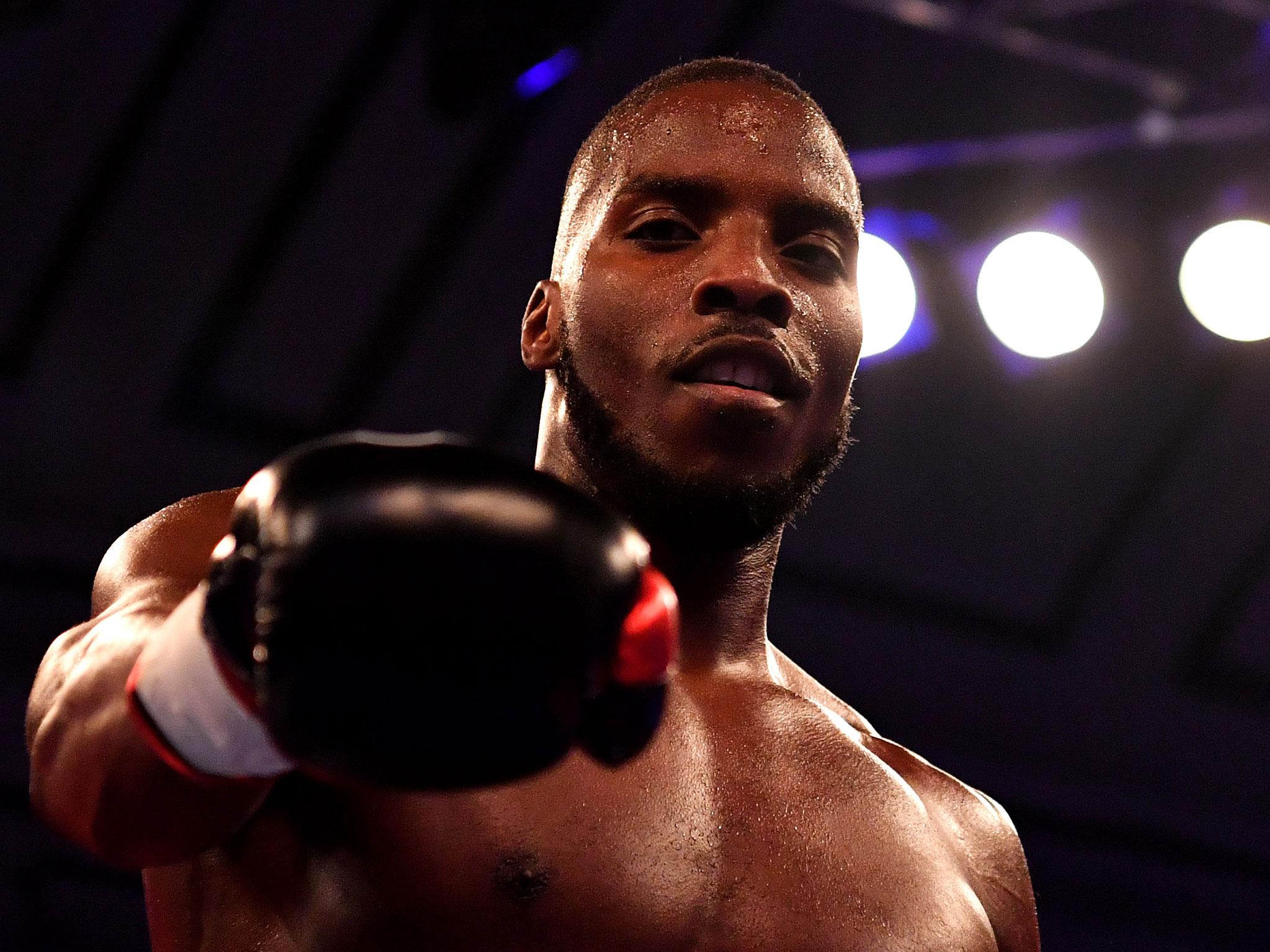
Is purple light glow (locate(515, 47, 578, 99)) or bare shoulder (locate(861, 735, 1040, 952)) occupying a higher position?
purple light glow (locate(515, 47, 578, 99))

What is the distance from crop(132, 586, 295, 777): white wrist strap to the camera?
1069 mm

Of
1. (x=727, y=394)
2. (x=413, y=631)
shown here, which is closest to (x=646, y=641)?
(x=413, y=631)

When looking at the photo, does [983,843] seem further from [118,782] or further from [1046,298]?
[1046,298]

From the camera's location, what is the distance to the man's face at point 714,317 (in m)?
1.71

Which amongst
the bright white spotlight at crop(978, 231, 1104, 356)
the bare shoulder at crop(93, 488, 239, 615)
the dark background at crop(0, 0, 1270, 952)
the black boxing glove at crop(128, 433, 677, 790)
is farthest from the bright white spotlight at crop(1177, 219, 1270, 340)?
the black boxing glove at crop(128, 433, 677, 790)

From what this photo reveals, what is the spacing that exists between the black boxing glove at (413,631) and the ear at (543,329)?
32.8 inches

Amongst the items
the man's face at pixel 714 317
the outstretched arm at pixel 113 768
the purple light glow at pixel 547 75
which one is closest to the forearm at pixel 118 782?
the outstretched arm at pixel 113 768

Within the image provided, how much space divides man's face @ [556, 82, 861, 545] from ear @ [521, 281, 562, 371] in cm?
4

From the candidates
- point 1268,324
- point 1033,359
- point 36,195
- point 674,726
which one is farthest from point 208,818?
point 1033,359

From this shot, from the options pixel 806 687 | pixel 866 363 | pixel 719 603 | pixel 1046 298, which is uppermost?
pixel 1046 298

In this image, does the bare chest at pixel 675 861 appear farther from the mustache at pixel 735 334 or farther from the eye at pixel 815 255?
the eye at pixel 815 255

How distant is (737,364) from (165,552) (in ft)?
2.22

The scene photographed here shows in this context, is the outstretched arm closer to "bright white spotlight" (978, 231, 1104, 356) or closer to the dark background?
the dark background

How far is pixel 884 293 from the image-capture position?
419 cm
